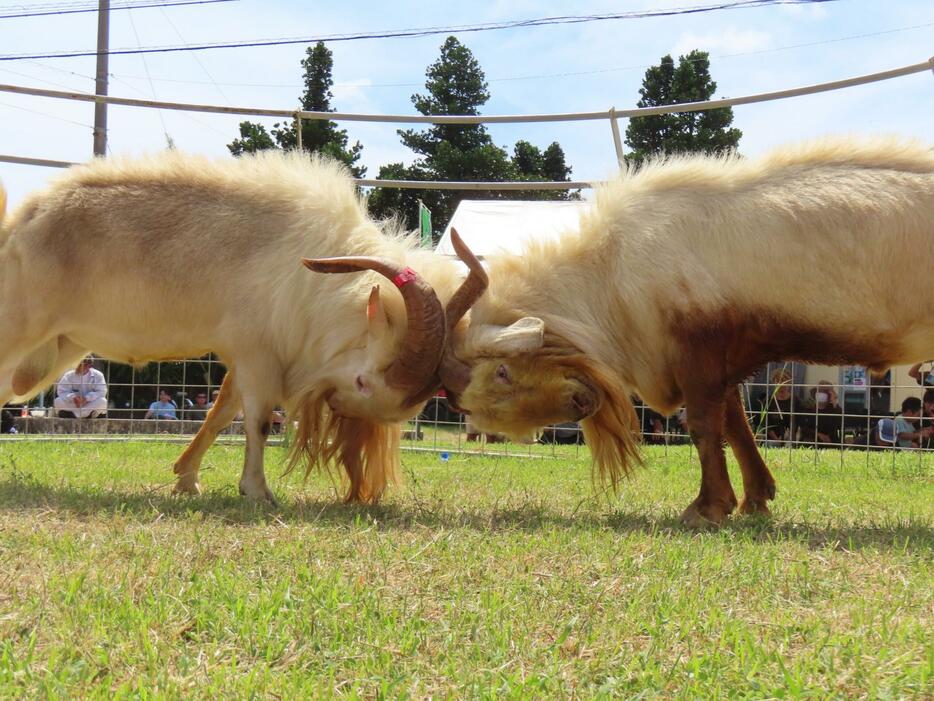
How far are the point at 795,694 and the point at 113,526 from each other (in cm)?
337

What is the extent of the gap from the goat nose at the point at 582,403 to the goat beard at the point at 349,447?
4.26 ft

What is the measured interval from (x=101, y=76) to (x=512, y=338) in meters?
15.1

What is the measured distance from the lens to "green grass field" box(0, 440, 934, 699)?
108 inches

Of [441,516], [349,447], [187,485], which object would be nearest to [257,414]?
[349,447]

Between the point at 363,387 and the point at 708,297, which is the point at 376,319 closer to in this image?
the point at 363,387

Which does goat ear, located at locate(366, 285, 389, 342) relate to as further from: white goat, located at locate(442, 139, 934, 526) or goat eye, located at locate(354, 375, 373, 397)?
white goat, located at locate(442, 139, 934, 526)

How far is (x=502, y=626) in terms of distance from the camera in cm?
320

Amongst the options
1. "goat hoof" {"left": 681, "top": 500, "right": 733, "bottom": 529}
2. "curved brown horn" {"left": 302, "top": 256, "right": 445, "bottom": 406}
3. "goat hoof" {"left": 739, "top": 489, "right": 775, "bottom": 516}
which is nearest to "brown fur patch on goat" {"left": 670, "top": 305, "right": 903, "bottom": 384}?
"goat hoof" {"left": 681, "top": 500, "right": 733, "bottom": 529}

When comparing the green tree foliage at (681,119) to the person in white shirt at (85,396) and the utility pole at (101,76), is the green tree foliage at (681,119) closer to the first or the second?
the utility pole at (101,76)

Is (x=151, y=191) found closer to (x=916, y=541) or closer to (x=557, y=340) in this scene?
(x=557, y=340)

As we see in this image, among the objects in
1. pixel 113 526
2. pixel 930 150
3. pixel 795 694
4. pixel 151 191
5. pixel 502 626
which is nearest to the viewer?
pixel 795 694

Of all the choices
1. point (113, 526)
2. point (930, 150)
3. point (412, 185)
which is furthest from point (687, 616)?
point (412, 185)

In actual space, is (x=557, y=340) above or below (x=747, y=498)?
above

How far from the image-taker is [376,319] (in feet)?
20.9
